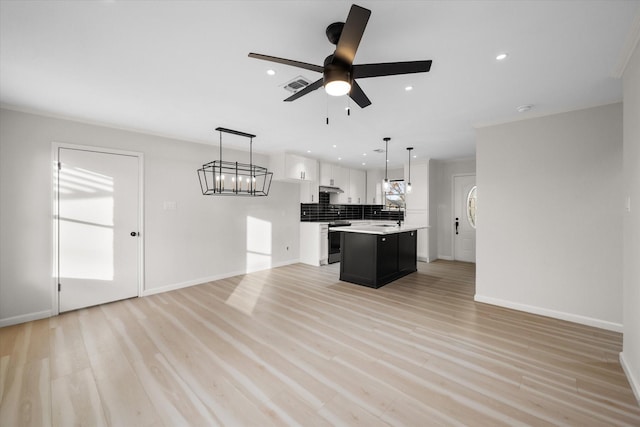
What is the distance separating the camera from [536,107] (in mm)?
3125

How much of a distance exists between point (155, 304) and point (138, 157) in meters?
2.16

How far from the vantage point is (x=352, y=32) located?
1.40 m

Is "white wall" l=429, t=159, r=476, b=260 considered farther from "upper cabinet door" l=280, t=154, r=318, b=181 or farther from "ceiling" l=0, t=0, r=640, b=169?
"ceiling" l=0, t=0, r=640, b=169

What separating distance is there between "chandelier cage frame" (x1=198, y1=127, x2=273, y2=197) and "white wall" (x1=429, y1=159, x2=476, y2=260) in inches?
165

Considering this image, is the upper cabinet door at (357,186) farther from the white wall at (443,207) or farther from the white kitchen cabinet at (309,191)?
the white wall at (443,207)

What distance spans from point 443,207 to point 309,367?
592 cm

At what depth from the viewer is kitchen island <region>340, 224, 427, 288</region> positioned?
15.0ft

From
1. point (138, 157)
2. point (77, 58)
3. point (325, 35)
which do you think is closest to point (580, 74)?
point (325, 35)

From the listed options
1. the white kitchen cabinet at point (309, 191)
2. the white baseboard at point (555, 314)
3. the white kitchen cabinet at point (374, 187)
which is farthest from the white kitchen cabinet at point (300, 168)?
the white baseboard at point (555, 314)

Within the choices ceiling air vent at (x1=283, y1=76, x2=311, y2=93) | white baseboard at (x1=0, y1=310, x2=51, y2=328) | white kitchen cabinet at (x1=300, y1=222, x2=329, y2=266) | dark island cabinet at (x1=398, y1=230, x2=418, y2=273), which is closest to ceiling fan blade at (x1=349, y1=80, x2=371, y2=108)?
ceiling air vent at (x1=283, y1=76, x2=311, y2=93)

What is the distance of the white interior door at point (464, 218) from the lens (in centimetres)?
653

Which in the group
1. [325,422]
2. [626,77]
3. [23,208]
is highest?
[626,77]

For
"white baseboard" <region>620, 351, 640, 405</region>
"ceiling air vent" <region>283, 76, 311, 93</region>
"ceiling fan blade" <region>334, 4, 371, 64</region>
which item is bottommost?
"white baseboard" <region>620, 351, 640, 405</region>

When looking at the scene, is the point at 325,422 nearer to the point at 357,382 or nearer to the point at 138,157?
the point at 357,382
